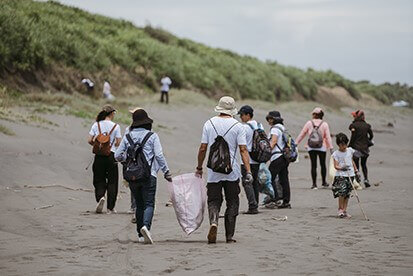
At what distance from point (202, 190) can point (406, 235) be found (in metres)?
2.86

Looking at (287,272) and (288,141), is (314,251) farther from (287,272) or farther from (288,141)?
(288,141)

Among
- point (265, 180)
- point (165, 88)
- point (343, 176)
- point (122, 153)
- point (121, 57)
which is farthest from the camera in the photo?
point (121, 57)

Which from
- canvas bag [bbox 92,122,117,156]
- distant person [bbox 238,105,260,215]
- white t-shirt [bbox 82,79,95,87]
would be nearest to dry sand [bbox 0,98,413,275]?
distant person [bbox 238,105,260,215]

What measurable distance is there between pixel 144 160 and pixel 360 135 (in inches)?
376

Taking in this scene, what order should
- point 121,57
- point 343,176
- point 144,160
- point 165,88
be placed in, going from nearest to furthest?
point 144,160 < point 343,176 < point 165,88 < point 121,57

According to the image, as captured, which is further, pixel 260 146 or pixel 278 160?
pixel 278 160

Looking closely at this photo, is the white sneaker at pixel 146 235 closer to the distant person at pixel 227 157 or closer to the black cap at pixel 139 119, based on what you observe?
the distant person at pixel 227 157

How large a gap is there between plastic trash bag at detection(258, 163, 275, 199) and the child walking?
5.34ft

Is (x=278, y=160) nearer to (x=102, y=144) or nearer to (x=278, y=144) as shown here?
(x=278, y=144)

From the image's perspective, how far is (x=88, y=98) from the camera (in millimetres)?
36719

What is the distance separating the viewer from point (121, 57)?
4469cm

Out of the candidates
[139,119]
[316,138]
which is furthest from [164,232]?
[316,138]

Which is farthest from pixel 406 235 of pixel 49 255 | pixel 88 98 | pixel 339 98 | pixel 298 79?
pixel 339 98

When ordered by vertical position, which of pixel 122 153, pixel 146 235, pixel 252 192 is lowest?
pixel 146 235
